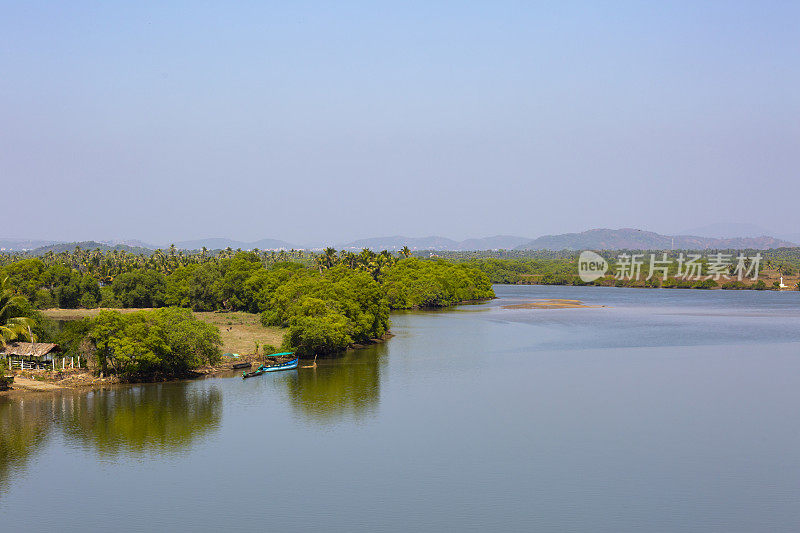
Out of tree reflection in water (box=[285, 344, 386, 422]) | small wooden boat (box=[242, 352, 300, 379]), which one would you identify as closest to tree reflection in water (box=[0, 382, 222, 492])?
small wooden boat (box=[242, 352, 300, 379])

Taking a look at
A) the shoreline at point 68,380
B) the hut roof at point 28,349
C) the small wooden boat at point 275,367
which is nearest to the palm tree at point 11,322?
the hut roof at point 28,349

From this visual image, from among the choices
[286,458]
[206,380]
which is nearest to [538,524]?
[286,458]

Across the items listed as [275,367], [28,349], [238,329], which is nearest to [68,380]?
[28,349]

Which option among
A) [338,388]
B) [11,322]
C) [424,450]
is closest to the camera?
[424,450]

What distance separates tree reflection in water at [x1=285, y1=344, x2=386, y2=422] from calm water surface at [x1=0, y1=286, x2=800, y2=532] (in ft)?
0.67

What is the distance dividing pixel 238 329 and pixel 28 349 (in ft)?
80.6

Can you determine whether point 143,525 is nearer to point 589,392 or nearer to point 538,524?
point 538,524

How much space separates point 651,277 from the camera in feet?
575

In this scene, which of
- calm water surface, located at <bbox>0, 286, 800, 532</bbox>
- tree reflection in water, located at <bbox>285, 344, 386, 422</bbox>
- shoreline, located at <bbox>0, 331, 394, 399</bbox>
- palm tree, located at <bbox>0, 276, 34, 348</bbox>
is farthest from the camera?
palm tree, located at <bbox>0, 276, 34, 348</bbox>

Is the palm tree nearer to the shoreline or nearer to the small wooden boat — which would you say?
the shoreline

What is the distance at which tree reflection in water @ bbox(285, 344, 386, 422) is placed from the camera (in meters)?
38.5

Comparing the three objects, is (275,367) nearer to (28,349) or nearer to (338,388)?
(338,388)

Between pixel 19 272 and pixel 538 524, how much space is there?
87484mm

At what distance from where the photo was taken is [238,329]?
68250 millimetres
